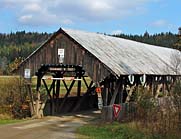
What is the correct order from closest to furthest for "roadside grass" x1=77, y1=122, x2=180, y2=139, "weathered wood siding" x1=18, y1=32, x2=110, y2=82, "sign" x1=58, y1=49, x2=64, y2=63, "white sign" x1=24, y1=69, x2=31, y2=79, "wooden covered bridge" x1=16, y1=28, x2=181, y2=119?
1. "roadside grass" x1=77, y1=122, x2=180, y2=139
2. "weathered wood siding" x1=18, y1=32, x2=110, y2=82
3. "wooden covered bridge" x1=16, y1=28, x2=181, y2=119
4. "sign" x1=58, y1=49, x2=64, y2=63
5. "white sign" x1=24, y1=69, x2=31, y2=79

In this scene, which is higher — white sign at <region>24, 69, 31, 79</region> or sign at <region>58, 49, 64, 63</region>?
sign at <region>58, 49, 64, 63</region>

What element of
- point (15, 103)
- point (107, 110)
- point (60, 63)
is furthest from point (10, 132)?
point (15, 103)

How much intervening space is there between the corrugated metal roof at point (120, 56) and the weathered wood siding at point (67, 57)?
1.09ft

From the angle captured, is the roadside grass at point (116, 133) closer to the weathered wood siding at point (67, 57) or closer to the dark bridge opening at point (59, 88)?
the weathered wood siding at point (67, 57)

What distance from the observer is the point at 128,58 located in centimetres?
2544

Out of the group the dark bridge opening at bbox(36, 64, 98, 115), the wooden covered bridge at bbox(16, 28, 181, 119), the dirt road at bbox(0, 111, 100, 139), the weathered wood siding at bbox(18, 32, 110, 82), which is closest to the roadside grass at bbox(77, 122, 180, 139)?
the dirt road at bbox(0, 111, 100, 139)

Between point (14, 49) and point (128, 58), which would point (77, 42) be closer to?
point (128, 58)

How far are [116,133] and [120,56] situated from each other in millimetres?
8923

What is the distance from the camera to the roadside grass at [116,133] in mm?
14715

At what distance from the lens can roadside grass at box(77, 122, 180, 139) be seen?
579 inches

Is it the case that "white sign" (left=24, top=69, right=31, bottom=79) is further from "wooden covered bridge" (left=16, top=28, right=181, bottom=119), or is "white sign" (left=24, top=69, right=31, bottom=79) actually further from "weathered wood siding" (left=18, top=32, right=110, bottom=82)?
"weathered wood siding" (left=18, top=32, right=110, bottom=82)

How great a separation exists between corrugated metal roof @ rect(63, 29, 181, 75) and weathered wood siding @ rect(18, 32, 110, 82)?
1.09ft

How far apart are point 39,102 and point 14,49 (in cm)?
12820

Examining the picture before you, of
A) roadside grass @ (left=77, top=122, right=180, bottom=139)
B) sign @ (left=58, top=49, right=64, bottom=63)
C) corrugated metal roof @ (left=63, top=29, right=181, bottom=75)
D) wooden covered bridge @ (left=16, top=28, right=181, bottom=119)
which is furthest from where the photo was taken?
sign @ (left=58, top=49, right=64, bottom=63)
